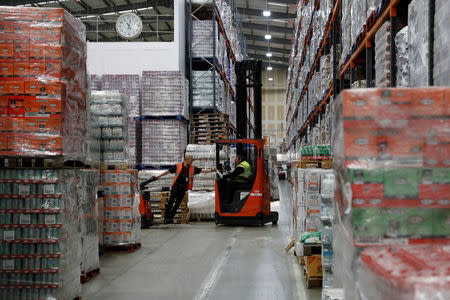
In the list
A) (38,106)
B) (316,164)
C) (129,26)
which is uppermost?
(129,26)

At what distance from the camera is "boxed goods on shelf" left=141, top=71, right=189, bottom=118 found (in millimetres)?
11273

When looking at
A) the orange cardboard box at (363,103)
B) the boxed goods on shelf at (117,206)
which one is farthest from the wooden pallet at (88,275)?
the orange cardboard box at (363,103)

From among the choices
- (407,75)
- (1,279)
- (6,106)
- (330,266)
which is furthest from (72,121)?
(407,75)

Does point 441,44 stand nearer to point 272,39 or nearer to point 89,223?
point 89,223

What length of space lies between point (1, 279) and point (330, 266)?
2.85 m

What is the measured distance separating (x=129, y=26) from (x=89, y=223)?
31.1ft

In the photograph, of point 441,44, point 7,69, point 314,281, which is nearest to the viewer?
point 441,44

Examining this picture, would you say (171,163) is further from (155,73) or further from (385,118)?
(385,118)

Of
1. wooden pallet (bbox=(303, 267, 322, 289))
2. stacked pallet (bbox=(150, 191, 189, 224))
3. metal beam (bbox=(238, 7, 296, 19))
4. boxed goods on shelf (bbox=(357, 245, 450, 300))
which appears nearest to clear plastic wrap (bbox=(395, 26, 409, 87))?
wooden pallet (bbox=(303, 267, 322, 289))

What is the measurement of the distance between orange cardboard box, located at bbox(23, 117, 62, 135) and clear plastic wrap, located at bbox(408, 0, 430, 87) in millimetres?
3075

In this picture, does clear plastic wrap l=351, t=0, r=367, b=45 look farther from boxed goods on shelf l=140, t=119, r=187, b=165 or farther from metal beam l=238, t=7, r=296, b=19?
metal beam l=238, t=7, r=296, b=19

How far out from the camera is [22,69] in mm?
4320

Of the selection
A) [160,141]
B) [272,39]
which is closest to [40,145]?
[160,141]

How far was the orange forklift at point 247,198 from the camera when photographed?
32.0 feet
